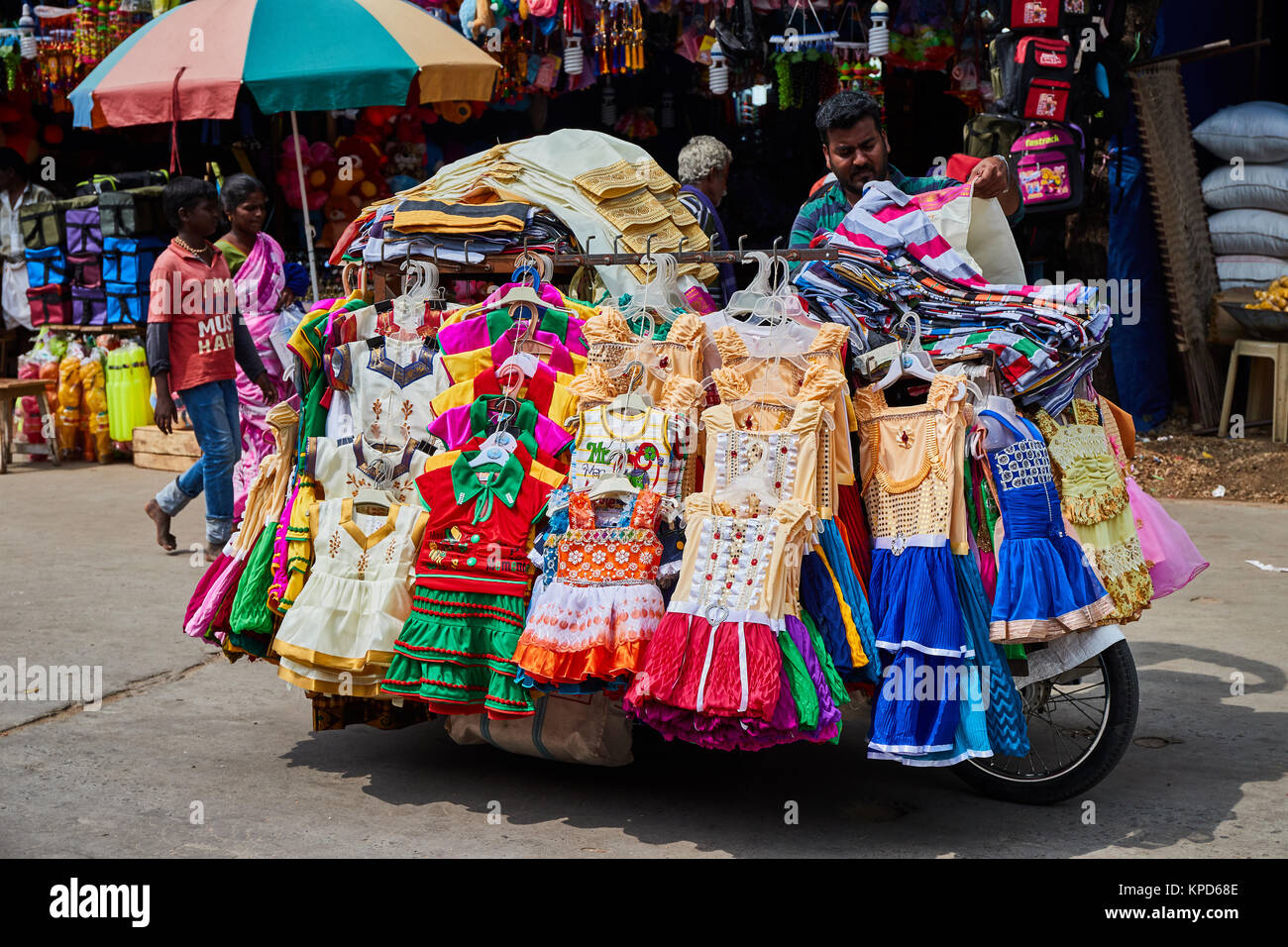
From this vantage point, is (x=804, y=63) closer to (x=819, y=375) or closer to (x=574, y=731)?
(x=819, y=375)

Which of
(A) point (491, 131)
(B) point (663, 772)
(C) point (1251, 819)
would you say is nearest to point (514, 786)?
(B) point (663, 772)

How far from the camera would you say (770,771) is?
4.24m

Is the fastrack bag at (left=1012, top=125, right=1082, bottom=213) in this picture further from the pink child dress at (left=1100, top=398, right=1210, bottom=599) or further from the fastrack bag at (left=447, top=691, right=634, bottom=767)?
the fastrack bag at (left=447, top=691, right=634, bottom=767)

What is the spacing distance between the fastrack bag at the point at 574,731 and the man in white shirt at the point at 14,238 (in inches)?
352

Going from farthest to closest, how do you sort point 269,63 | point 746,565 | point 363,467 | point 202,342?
point 202,342, point 269,63, point 363,467, point 746,565

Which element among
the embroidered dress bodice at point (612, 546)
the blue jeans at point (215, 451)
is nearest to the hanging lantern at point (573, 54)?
the blue jeans at point (215, 451)

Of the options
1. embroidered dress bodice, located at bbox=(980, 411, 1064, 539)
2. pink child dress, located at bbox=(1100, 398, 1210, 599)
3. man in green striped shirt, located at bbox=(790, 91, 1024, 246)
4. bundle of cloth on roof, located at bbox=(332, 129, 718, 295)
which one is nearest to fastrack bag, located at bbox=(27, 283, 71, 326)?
bundle of cloth on roof, located at bbox=(332, 129, 718, 295)

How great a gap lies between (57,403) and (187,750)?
274 inches

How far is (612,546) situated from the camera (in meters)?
3.65

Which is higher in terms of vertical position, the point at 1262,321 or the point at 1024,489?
the point at 1262,321

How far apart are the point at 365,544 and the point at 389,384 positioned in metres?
0.58

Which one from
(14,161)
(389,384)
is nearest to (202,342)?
(389,384)

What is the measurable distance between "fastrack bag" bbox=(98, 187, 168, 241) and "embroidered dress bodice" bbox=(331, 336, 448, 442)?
21.8 feet

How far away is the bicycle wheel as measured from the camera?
12.3 feet
